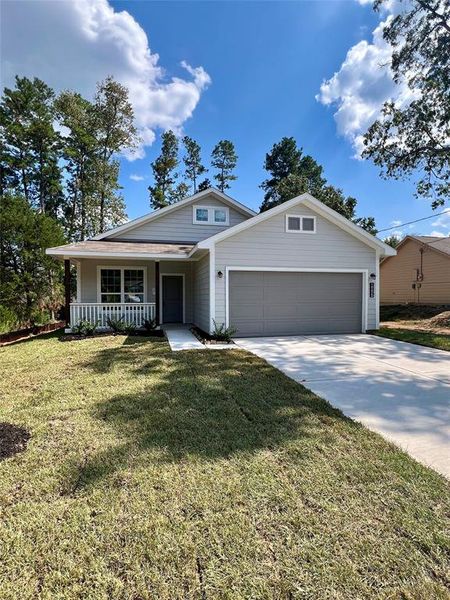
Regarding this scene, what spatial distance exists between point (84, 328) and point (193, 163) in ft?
81.3

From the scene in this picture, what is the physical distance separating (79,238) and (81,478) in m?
24.8

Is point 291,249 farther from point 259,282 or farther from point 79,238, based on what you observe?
point 79,238

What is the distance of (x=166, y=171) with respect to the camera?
96.2ft

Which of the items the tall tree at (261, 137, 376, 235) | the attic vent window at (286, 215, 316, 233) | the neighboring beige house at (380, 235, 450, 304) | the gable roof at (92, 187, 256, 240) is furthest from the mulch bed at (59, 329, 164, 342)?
Result: the tall tree at (261, 137, 376, 235)

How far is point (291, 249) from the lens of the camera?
1083 cm

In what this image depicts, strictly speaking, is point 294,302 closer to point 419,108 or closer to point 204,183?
point 419,108

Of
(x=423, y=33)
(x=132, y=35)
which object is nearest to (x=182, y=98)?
(x=132, y=35)

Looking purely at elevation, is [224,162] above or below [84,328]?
above

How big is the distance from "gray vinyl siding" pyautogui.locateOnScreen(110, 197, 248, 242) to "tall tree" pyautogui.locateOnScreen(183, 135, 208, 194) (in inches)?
697

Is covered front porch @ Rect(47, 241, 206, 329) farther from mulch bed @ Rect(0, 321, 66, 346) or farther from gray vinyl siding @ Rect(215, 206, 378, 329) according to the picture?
gray vinyl siding @ Rect(215, 206, 378, 329)

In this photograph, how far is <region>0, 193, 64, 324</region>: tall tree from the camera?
13.0 meters

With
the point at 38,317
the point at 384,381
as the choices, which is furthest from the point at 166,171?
the point at 384,381

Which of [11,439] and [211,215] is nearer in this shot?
[11,439]

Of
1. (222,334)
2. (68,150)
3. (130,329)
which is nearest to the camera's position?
(222,334)
